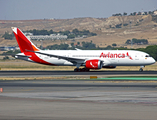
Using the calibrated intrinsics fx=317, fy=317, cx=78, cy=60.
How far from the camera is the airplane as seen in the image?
54.5m

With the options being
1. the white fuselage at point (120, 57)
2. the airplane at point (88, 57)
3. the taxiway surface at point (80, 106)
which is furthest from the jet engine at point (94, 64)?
the taxiway surface at point (80, 106)

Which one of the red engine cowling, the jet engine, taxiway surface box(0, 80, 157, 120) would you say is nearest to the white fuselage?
the jet engine

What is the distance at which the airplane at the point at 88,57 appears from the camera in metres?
54.5

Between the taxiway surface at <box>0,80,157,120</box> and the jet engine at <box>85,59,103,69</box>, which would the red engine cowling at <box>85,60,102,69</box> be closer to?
the jet engine at <box>85,59,103,69</box>

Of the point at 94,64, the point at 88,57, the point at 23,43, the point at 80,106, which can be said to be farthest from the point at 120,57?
the point at 80,106

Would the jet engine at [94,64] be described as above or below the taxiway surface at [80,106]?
above

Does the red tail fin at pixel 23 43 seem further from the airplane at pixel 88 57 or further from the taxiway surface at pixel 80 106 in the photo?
the taxiway surface at pixel 80 106

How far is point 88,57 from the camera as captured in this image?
56.1 m

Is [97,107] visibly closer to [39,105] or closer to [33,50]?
[39,105]

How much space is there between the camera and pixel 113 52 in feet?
181

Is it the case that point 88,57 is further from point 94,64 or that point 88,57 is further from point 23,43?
point 23,43

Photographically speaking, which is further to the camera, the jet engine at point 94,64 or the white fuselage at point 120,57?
the white fuselage at point 120,57

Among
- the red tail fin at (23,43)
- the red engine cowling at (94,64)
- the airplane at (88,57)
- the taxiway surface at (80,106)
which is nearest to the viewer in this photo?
the taxiway surface at (80,106)

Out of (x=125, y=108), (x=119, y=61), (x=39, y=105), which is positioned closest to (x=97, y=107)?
(x=125, y=108)
